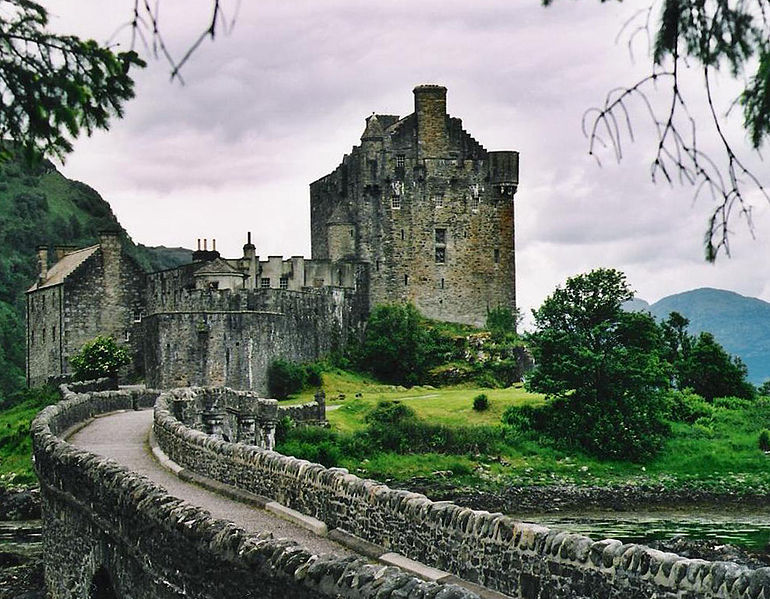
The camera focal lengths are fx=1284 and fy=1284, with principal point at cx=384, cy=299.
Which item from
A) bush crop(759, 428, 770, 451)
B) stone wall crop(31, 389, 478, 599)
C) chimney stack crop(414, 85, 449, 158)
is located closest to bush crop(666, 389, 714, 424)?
bush crop(759, 428, 770, 451)

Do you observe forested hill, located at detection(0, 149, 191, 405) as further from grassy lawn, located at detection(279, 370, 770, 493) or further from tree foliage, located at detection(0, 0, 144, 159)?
tree foliage, located at detection(0, 0, 144, 159)

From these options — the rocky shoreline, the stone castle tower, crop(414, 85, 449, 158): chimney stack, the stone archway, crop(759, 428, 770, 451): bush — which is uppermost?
crop(414, 85, 449, 158): chimney stack

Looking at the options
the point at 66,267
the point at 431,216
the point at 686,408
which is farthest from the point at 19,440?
the point at 431,216

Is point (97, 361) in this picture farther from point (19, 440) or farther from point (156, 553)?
point (156, 553)

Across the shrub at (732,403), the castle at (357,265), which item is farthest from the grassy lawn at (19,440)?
the shrub at (732,403)

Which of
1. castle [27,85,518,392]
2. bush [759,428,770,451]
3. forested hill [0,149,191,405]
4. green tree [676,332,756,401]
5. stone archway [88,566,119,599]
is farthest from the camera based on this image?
forested hill [0,149,191,405]

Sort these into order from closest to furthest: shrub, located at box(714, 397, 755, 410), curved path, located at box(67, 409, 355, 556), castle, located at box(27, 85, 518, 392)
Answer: curved path, located at box(67, 409, 355, 556) → shrub, located at box(714, 397, 755, 410) → castle, located at box(27, 85, 518, 392)

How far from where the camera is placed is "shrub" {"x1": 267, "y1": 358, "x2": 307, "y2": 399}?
58312 mm

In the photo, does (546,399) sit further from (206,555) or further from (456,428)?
(206,555)

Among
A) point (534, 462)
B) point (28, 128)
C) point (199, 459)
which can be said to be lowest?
point (534, 462)

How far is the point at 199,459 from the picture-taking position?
843 inches

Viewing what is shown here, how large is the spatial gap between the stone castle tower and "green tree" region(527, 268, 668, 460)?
17.0 metres

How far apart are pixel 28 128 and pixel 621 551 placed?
6.28 meters

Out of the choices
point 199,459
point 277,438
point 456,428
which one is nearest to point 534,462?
point 456,428
